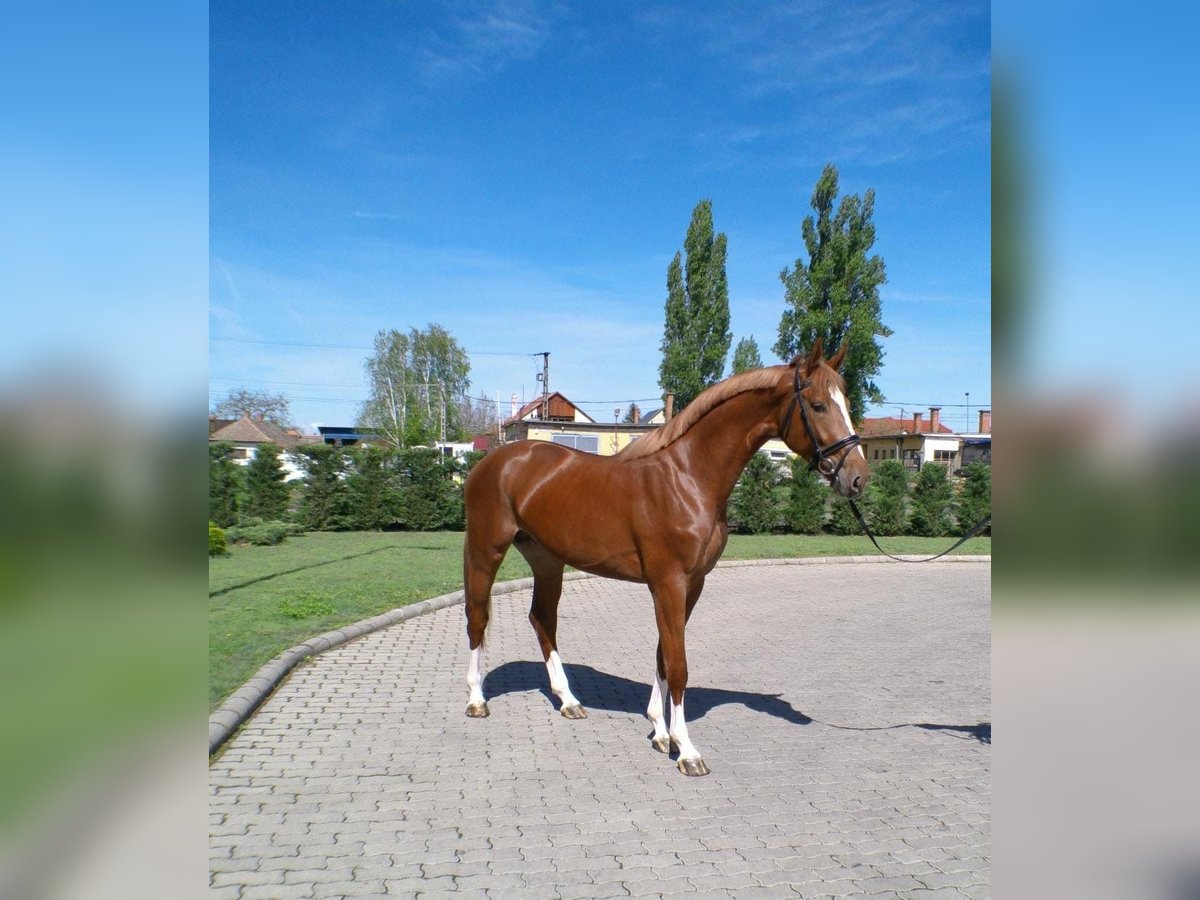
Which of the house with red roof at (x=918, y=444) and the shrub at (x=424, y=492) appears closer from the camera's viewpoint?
the shrub at (x=424, y=492)

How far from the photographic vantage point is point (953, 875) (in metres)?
3.08

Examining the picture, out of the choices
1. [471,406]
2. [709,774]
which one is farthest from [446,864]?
[471,406]

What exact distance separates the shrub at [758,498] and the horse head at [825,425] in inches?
543

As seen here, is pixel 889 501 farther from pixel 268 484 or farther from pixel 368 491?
pixel 268 484

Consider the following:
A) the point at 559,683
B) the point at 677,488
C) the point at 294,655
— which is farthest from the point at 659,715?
the point at 294,655

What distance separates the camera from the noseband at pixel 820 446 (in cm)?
384

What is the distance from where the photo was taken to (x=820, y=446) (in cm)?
390

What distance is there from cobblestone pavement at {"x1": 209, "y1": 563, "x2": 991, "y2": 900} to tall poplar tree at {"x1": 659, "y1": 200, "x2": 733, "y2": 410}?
28.2 metres

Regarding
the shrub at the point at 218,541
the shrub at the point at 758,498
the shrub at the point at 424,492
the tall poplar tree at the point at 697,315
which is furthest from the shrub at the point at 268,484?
the tall poplar tree at the point at 697,315

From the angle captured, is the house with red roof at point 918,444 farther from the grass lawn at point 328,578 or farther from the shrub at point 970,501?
the grass lawn at point 328,578

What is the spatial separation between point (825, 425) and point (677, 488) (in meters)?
0.99

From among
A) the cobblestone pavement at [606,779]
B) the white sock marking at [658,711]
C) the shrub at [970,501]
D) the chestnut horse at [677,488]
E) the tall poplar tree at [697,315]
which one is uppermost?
the tall poplar tree at [697,315]

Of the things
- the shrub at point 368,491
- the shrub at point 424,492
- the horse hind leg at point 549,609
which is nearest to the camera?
the horse hind leg at point 549,609
